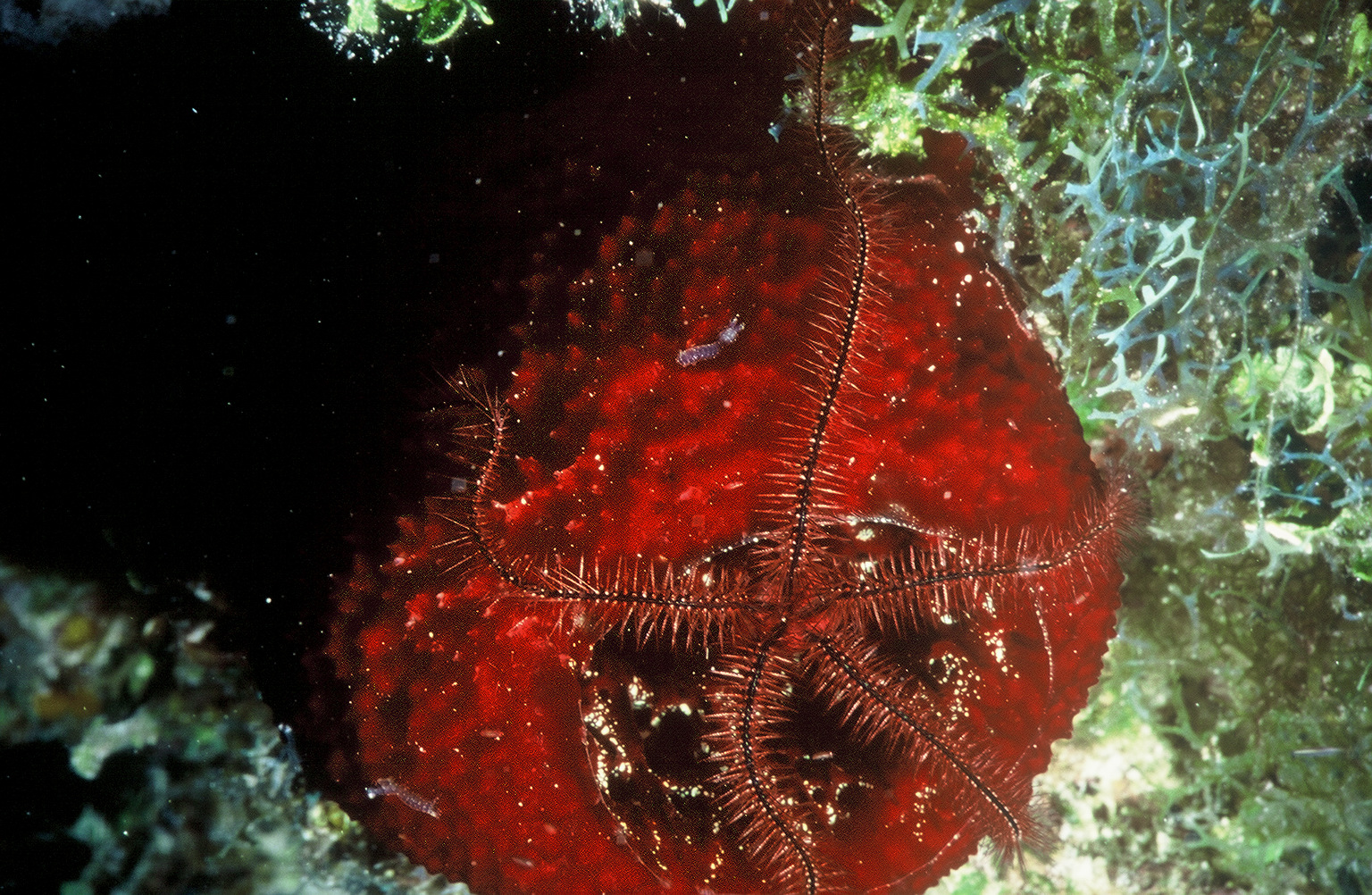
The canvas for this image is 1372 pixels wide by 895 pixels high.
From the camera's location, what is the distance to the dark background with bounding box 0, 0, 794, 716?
238 cm

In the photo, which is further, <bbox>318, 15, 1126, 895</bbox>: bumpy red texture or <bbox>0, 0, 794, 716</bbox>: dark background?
<bbox>0, 0, 794, 716</bbox>: dark background

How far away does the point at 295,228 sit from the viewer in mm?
2533

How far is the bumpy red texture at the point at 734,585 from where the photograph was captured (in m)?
2.17

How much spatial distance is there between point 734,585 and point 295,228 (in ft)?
5.66

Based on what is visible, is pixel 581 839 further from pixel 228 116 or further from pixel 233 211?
pixel 228 116

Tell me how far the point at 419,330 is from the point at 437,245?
0.26 meters

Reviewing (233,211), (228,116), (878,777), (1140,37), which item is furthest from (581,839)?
(1140,37)

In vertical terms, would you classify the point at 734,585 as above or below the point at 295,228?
below

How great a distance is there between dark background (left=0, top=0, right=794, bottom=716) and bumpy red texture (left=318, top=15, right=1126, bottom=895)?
0.75 feet

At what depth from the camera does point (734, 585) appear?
218cm

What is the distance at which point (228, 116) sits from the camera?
101 inches

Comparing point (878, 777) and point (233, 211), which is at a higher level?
point (233, 211)

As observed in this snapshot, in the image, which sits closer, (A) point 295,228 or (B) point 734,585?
(B) point 734,585

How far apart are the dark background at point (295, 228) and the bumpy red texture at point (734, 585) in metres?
0.23
